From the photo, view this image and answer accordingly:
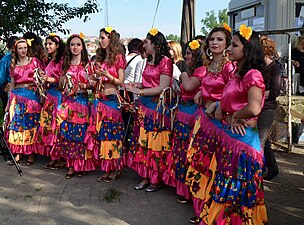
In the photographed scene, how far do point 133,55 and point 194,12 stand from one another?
243cm

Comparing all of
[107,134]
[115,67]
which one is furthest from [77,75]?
[107,134]

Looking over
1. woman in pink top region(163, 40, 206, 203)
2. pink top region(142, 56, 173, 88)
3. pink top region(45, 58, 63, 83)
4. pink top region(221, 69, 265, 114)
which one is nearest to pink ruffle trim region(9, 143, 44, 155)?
pink top region(45, 58, 63, 83)

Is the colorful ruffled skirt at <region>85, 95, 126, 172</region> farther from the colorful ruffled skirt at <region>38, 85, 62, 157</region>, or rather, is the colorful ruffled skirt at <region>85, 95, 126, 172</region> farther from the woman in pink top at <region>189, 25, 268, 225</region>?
the woman in pink top at <region>189, 25, 268, 225</region>

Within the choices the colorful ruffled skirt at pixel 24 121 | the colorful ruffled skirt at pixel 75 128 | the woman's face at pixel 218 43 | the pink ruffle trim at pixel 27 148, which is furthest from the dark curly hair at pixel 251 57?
the pink ruffle trim at pixel 27 148

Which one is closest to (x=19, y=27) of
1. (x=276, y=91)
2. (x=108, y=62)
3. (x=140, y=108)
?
(x=108, y=62)

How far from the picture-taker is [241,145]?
11.0ft

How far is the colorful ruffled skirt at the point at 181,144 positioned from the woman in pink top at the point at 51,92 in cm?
190

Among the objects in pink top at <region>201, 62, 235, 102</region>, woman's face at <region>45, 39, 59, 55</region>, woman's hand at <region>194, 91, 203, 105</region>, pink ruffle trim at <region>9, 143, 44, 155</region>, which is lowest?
pink ruffle trim at <region>9, 143, 44, 155</region>

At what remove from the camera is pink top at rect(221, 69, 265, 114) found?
3.09m

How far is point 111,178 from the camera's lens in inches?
217

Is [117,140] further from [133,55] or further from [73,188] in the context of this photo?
[133,55]

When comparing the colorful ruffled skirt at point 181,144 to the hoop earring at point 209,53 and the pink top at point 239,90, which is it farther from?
the pink top at point 239,90

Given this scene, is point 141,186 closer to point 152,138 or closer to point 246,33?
point 152,138

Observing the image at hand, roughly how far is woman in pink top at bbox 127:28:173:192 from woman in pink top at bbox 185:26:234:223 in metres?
0.74
